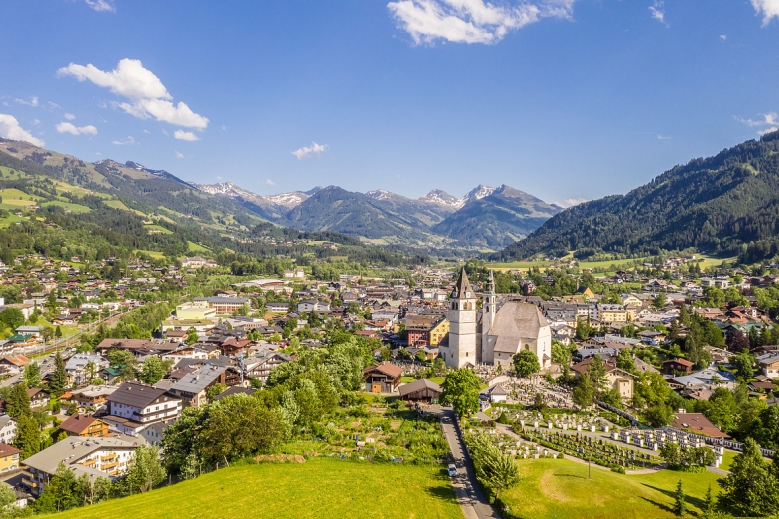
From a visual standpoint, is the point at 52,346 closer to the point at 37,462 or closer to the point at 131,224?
the point at 37,462

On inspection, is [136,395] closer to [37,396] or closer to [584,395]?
[37,396]

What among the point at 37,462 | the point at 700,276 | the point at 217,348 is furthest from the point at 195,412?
the point at 700,276

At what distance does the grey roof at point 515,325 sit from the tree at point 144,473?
3579cm

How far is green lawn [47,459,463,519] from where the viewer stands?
24.3m

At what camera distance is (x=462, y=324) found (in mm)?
56031

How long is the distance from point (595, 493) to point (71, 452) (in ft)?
111

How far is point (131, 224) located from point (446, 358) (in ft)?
553

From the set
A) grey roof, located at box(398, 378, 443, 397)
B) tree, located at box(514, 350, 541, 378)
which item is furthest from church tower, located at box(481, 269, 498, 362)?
grey roof, located at box(398, 378, 443, 397)

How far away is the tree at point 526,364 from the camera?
167 feet

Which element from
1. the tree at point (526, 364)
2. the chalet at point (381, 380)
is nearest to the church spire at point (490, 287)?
the tree at point (526, 364)

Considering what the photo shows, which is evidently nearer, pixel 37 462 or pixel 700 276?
pixel 37 462

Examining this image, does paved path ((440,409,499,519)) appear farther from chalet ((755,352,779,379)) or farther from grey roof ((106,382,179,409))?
chalet ((755,352,779,379))

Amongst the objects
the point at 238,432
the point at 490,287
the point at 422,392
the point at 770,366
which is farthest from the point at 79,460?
the point at 770,366

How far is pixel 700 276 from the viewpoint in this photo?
12425 cm
